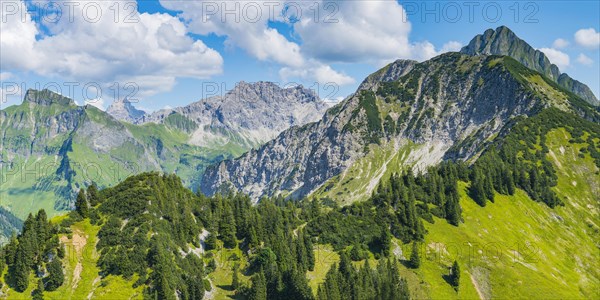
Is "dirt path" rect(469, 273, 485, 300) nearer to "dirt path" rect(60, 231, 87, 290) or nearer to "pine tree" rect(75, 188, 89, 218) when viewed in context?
"dirt path" rect(60, 231, 87, 290)

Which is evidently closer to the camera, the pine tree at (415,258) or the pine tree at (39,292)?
the pine tree at (39,292)

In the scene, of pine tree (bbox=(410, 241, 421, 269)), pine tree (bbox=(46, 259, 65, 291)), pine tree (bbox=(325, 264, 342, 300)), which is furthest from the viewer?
pine tree (bbox=(410, 241, 421, 269))

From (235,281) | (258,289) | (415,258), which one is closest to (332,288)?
(258,289)

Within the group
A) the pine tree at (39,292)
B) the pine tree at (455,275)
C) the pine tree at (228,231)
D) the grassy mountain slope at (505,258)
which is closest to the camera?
the pine tree at (39,292)

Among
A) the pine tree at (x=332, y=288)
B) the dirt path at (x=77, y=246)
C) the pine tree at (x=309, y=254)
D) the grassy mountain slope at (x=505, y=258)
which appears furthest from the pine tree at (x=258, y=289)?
the grassy mountain slope at (x=505, y=258)

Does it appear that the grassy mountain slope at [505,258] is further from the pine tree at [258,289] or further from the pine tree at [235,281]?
the pine tree at [235,281]

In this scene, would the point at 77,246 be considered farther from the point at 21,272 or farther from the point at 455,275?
the point at 455,275

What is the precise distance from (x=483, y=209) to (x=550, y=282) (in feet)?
144

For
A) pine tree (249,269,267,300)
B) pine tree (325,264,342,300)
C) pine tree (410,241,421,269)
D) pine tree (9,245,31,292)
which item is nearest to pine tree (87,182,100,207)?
pine tree (9,245,31,292)

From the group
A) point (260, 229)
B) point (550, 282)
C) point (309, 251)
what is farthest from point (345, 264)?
point (550, 282)

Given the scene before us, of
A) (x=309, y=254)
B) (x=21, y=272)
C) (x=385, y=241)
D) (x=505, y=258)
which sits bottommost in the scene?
(x=505, y=258)

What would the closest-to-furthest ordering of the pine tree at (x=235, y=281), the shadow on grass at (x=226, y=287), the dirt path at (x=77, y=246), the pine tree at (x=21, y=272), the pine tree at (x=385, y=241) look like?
1. the pine tree at (x=21, y=272)
2. the dirt path at (x=77, y=246)
3. the pine tree at (x=235, y=281)
4. the shadow on grass at (x=226, y=287)
5. the pine tree at (x=385, y=241)

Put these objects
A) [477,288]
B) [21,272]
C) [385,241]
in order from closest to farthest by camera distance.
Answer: [21,272]
[477,288]
[385,241]

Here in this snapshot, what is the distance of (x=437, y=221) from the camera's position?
6939 inches
